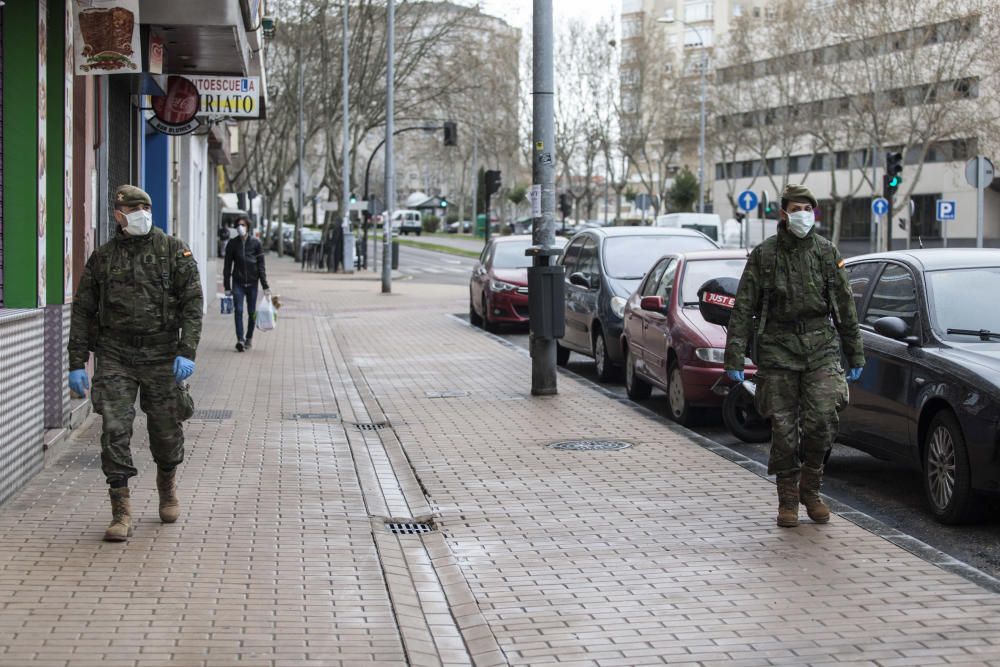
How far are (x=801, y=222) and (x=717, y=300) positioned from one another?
2792mm

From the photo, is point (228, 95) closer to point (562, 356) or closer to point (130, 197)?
point (562, 356)

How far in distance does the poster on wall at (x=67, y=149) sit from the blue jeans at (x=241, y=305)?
8934 millimetres

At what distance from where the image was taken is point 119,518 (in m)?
7.28

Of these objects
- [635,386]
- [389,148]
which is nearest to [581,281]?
[635,386]

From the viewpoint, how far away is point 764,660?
214 inches

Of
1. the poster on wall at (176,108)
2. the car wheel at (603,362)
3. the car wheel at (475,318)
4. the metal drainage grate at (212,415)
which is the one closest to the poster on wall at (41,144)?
the metal drainage grate at (212,415)

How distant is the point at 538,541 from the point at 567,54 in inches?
2846

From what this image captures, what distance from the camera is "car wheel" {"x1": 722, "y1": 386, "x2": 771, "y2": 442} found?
1096cm

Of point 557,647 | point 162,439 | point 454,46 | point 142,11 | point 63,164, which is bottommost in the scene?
point 557,647

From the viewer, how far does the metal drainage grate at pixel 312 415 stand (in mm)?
12578

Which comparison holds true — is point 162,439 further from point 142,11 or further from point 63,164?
point 142,11

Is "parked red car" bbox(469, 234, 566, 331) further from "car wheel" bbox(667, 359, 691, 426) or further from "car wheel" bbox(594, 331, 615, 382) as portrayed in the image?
"car wheel" bbox(667, 359, 691, 426)

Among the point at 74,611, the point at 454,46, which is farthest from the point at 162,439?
the point at 454,46

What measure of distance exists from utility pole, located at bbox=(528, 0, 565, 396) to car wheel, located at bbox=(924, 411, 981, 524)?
5718 mm
